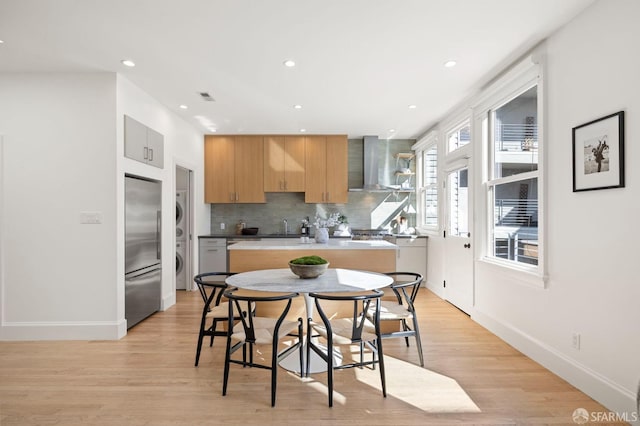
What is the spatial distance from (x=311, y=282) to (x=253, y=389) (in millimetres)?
842

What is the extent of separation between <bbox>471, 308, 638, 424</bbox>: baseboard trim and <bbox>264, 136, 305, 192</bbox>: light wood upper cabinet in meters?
3.84

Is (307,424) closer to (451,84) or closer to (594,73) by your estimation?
(594,73)

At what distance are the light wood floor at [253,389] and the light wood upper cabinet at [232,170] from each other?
10.7 feet

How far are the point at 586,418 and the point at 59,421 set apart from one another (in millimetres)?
3142

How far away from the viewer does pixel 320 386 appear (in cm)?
257

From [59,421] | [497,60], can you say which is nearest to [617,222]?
[497,60]

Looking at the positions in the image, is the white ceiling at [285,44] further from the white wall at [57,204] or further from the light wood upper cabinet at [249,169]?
the light wood upper cabinet at [249,169]

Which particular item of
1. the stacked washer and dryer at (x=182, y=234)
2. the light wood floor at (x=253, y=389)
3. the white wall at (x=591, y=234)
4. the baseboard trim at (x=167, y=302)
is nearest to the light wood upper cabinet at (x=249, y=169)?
the stacked washer and dryer at (x=182, y=234)

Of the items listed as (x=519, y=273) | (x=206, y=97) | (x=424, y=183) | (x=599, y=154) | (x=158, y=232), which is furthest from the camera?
(x=424, y=183)

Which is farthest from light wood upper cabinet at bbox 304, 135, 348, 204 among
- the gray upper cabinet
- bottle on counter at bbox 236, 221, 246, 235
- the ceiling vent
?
the gray upper cabinet

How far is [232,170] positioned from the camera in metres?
6.32

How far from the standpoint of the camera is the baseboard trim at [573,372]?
85.0 inches

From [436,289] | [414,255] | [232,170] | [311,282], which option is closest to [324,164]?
[232,170]

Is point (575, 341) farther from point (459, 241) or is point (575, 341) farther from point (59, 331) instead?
point (59, 331)
